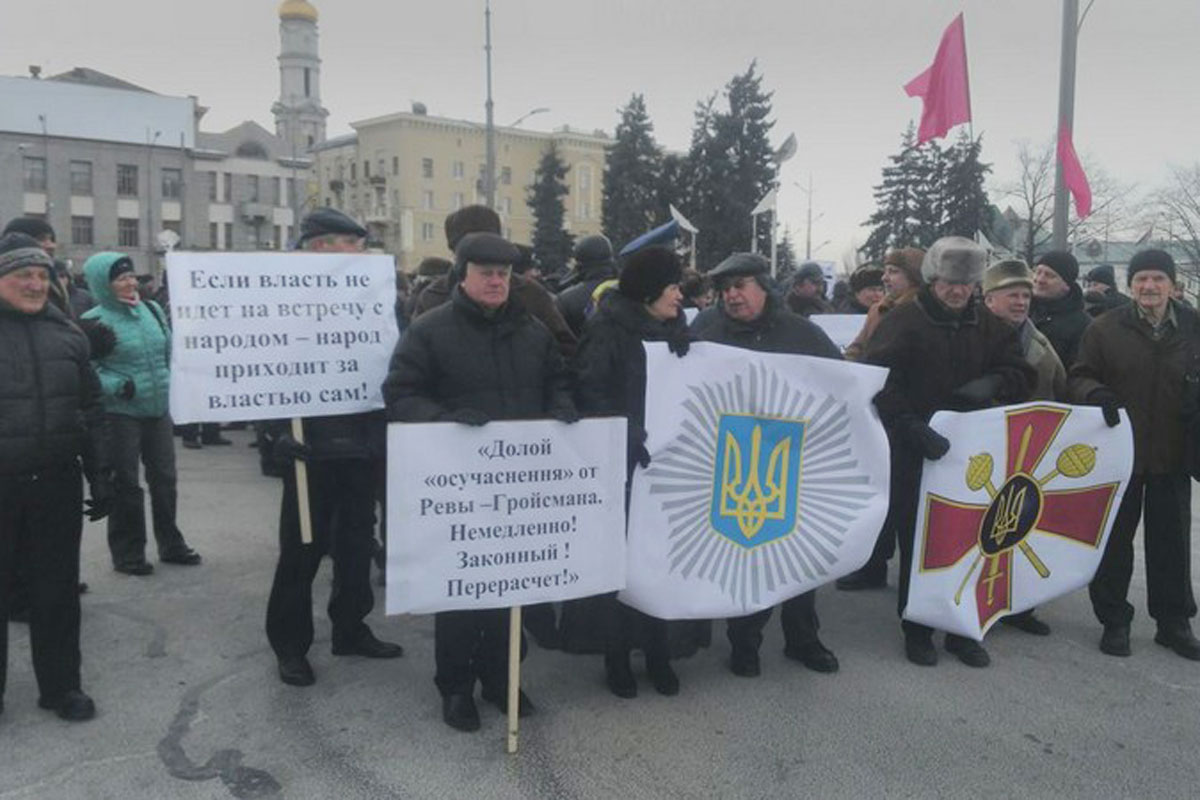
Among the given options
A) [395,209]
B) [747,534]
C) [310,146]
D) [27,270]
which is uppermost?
[310,146]

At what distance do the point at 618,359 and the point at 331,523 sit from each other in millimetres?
1668

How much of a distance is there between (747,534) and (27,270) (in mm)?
3215

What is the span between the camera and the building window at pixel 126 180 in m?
67.3

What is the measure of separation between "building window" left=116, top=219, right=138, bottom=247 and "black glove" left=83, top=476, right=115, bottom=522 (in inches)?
2756

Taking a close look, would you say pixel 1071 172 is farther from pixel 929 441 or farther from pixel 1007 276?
pixel 929 441

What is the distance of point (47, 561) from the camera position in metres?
4.19

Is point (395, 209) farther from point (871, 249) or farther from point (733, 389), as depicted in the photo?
point (733, 389)

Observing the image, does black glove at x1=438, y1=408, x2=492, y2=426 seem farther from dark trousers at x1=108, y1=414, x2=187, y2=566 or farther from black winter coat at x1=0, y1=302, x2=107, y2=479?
dark trousers at x1=108, y1=414, x2=187, y2=566

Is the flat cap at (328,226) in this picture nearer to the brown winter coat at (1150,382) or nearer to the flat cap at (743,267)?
the flat cap at (743,267)

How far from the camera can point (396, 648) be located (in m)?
5.02

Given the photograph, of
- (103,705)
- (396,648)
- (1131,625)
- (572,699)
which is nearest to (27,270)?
(103,705)

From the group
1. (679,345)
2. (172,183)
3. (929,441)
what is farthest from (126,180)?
(929,441)

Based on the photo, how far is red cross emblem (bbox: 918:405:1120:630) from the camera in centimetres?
486

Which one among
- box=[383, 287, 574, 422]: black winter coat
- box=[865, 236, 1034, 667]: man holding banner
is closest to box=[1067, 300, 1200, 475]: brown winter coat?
box=[865, 236, 1034, 667]: man holding banner
